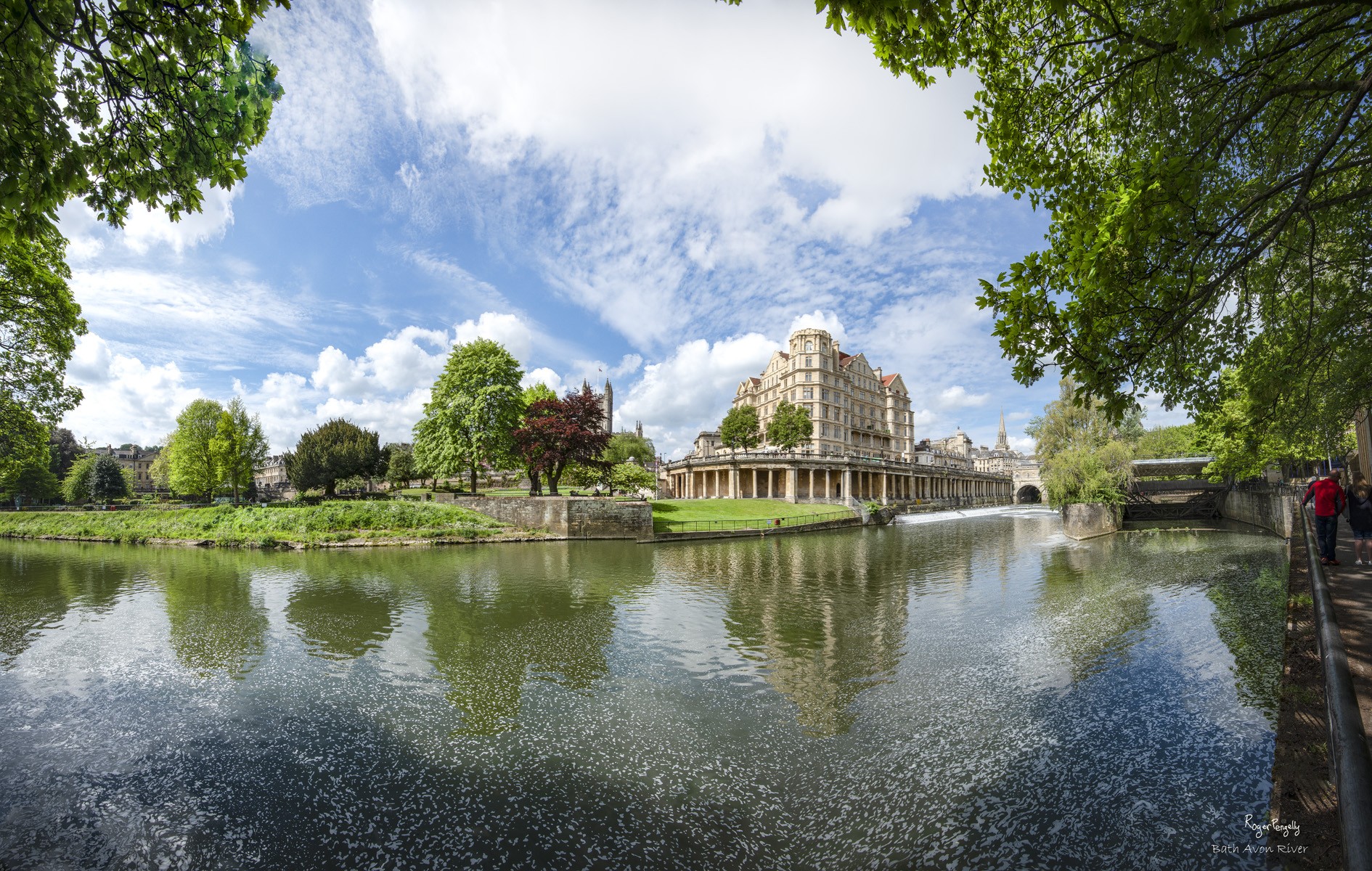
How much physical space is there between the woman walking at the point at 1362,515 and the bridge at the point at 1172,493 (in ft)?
107

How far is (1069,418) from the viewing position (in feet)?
151

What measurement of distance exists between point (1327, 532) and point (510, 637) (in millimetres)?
17897

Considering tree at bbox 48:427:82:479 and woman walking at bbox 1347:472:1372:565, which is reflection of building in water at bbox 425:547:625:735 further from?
tree at bbox 48:427:82:479

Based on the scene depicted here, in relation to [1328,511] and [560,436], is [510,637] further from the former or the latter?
[560,436]

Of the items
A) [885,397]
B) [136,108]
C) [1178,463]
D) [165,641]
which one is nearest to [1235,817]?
[136,108]

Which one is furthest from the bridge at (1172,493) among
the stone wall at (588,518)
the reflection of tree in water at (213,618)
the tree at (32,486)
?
the tree at (32,486)

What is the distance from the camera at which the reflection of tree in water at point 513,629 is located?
28.5 ft

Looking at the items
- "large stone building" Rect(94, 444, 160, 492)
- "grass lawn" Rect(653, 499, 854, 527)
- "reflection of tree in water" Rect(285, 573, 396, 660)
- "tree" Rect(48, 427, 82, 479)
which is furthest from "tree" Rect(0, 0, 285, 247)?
"large stone building" Rect(94, 444, 160, 492)

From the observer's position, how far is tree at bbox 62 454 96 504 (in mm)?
66188

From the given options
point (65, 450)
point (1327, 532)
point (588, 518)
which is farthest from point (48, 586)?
point (65, 450)

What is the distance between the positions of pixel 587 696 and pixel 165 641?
1014 cm

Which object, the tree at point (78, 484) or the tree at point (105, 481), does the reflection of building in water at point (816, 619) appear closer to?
the tree at point (105, 481)

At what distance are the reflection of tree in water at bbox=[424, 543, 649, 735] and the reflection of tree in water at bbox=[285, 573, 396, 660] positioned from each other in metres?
1.19

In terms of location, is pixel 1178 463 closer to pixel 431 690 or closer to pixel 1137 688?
pixel 1137 688
